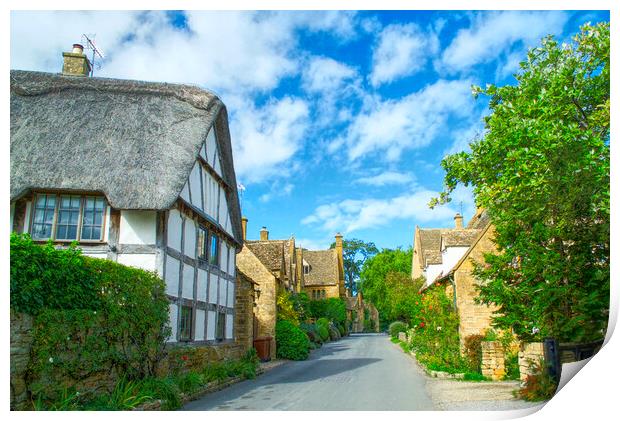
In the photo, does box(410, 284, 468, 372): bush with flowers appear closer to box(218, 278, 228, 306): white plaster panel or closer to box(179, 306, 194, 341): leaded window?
box(218, 278, 228, 306): white plaster panel

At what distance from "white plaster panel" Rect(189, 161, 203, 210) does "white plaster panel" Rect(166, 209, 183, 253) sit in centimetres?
93

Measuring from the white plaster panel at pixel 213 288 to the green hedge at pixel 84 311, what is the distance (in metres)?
3.87

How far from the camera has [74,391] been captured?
794cm

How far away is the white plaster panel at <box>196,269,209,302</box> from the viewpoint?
46.1 feet

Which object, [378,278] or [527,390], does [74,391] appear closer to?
[527,390]

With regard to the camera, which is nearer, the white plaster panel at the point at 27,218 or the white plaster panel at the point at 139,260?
the white plaster panel at the point at 27,218

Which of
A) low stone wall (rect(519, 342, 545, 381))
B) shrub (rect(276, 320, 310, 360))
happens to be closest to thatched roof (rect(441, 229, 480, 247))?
shrub (rect(276, 320, 310, 360))

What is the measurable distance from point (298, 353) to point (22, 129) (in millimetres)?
15891

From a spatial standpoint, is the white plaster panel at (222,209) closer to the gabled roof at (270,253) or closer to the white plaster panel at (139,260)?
the white plaster panel at (139,260)

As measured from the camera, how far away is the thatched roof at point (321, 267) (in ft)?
184

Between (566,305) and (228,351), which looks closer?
(566,305)

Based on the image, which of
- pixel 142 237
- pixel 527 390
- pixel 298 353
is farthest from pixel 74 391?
pixel 298 353

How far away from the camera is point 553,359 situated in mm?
9352

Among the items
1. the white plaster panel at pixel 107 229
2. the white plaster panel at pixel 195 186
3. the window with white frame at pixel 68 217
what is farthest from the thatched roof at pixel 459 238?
the window with white frame at pixel 68 217
